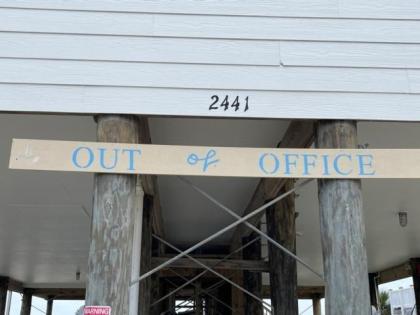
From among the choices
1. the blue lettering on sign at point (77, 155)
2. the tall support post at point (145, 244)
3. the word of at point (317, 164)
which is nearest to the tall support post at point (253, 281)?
the tall support post at point (145, 244)

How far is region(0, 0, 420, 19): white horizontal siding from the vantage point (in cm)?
393

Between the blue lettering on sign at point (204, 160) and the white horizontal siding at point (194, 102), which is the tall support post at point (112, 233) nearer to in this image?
the white horizontal siding at point (194, 102)

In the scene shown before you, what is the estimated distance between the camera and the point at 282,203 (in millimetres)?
6551

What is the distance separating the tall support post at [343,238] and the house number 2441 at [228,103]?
2.13 feet

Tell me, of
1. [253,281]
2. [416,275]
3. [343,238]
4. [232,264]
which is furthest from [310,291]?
[343,238]

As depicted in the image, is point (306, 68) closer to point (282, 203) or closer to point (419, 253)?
point (282, 203)

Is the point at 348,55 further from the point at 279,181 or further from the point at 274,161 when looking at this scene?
the point at 279,181

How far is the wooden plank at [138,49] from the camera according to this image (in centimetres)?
384

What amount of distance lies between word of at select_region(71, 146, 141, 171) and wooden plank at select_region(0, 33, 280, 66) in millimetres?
681

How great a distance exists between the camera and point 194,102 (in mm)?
3848

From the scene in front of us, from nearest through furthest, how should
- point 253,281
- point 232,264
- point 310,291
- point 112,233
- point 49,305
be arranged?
point 112,233, point 232,264, point 253,281, point 310,291, point 49,305

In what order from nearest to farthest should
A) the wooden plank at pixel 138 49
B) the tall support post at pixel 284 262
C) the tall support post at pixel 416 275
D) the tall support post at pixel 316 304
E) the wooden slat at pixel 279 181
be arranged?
the wooden plank at pixel 138 49 < the wooden slat at pixel 279 181 < the tall support post at pixel 284 262 < the tall support post at pixel 416 275 < the tall support post at pixel 316 304

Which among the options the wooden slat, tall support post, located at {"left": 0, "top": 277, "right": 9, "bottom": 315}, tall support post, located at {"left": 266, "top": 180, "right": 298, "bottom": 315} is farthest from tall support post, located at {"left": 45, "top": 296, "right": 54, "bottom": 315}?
tall support post, located at {"left": 266, "top": 180, "right": 298, "bottom": 315}

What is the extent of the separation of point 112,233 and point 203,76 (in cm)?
129
